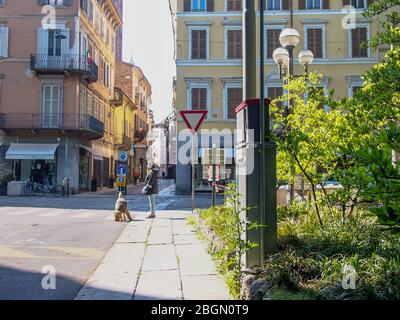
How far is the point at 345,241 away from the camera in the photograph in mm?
4754

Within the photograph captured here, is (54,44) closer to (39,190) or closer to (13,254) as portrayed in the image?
(39,190)

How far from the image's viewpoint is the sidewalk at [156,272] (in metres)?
4.58

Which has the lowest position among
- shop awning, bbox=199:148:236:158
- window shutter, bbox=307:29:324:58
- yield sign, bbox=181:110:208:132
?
yield sign, bbox=181:110:208:132

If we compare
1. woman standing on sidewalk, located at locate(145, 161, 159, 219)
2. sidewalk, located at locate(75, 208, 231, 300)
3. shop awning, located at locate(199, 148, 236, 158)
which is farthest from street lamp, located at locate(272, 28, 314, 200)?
shop awning, located at locate(199, 148, 236, 158)

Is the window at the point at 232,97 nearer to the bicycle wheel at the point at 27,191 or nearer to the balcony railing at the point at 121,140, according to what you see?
the bicycle wheel at the point at 27,191

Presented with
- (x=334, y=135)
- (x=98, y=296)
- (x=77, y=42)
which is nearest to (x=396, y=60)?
(x=334, y=135)

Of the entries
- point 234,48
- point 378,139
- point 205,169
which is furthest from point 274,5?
point 378,139

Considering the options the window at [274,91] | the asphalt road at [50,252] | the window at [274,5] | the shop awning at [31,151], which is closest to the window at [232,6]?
the window at [274,5]

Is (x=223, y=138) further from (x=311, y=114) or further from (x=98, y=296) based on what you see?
(x=98, y=296)

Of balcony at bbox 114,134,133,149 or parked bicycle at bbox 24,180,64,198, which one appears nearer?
parked bicycle at bbox 24,180,64,198

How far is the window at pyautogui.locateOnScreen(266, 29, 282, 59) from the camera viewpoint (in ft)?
94.2

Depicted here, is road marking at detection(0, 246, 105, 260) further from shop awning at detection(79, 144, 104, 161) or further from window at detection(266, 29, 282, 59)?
window at detection(266, 29, 282, 59)

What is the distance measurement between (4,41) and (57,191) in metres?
10.1

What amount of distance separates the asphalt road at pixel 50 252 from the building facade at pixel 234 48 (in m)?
17.9
